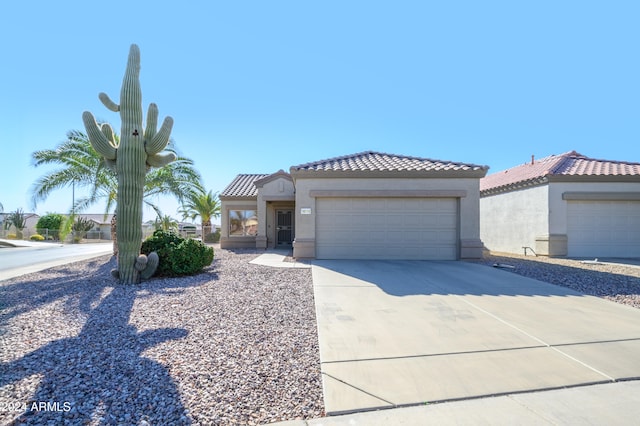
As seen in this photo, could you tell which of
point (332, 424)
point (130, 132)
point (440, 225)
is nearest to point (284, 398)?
point (332, 424)

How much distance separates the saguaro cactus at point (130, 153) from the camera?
7387 millimetres

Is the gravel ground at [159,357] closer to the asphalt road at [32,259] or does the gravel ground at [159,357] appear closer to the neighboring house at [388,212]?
the asphalt road at [32,259]

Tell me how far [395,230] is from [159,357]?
30.2 feet

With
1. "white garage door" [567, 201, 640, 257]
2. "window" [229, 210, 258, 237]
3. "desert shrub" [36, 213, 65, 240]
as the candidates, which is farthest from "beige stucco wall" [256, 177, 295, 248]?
"desert shrub" [36, 213, 65, 240]

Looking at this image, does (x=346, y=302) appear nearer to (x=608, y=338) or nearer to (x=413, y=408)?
(x=413, y=408)

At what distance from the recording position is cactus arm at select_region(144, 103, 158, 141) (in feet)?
25.5

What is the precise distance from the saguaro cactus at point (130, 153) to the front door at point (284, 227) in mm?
10326

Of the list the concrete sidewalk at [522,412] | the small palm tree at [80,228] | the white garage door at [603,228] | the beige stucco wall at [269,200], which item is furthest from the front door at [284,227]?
the small palm tree at [80,228]

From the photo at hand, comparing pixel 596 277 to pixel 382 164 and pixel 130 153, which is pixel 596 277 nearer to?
pixel 382 164

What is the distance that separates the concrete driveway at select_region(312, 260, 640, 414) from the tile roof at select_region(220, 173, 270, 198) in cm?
1220

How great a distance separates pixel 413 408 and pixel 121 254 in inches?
299

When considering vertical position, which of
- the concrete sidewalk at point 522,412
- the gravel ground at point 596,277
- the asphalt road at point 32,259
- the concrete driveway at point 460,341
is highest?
the gravel ground at point 596,277

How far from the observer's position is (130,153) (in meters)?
7.48

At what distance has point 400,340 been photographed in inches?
159
